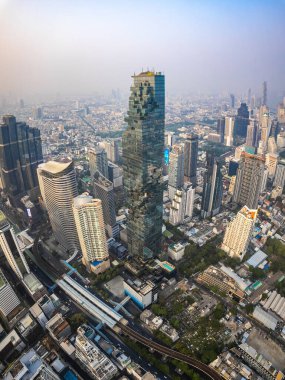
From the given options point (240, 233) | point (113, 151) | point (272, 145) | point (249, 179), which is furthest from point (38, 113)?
point (240, 233)

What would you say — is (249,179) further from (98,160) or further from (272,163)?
(98,160)

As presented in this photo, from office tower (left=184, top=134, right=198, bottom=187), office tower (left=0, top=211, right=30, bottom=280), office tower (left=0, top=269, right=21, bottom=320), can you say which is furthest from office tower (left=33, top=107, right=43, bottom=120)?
office tower (left=0, top=269, right=21, bottom=320)

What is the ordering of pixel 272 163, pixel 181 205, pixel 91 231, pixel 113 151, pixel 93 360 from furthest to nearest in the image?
pixel 113 151 < pixel 272 163 < pixel 181 205 < pixel 91 231 < pixel 93 360

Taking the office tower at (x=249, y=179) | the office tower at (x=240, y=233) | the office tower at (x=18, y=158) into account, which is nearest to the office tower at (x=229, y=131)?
the office tower at (x=249, y=179)

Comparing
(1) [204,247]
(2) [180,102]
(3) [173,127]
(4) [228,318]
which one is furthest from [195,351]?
(2) [180,102]

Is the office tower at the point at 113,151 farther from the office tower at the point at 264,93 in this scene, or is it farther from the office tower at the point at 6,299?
the office tower at the point at 264,93

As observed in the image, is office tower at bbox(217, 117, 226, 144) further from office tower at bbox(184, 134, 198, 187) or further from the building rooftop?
the building rooftop
